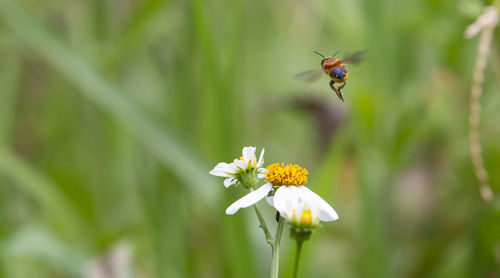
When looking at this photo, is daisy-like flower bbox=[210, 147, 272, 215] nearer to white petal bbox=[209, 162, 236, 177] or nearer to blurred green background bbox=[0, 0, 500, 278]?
white petal bbox=[209, 162, 236, 177]

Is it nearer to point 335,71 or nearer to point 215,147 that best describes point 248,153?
point 335,71

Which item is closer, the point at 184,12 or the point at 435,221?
the point at 184,12

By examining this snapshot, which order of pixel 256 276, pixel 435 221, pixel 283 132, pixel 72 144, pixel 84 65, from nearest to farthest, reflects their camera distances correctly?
pixel 256 276
pixel 84 65
pixel 435 221
pixel 72 144
pixel 283 132

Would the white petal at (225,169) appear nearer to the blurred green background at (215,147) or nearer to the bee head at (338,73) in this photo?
the bee head at (338,73)

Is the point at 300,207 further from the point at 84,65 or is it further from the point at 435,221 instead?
the point at 435,221

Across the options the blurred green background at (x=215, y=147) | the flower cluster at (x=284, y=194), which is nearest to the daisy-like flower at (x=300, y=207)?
the flower cluster at (x=284, y=194)

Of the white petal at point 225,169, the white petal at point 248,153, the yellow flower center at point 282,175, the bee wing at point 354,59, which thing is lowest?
the yellow flower center at point 282,175

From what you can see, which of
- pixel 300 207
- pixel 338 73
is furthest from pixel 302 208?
pixel 338 73

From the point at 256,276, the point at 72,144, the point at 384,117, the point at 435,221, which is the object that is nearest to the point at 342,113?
the point at 384,117
